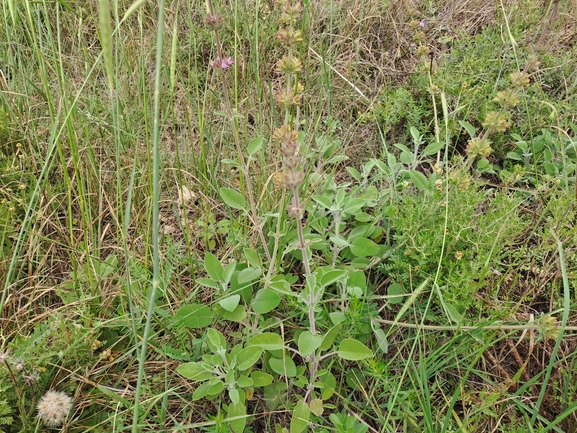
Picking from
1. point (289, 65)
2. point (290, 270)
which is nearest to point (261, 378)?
point (290, 270)

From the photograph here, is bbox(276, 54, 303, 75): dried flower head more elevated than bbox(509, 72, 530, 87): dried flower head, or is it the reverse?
bbox(276, 54, 303, 75): dried flower head

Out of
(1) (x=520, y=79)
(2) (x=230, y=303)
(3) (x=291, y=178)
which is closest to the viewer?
(3) (x=291, y=178)

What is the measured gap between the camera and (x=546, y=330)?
1.12 metres

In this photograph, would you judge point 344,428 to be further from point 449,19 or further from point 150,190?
point 449,19

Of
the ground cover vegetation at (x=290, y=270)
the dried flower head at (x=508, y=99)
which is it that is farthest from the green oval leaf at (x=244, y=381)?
A: the dried flower head at (x=508, y=99)

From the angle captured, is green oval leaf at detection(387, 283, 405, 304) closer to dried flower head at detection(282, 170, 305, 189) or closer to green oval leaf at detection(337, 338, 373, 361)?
green oval leaf at detection(337, 338, 373, 361)

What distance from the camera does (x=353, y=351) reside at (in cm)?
112

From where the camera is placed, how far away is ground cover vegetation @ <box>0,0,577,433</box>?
1162 mm

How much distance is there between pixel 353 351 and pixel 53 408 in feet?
2.51

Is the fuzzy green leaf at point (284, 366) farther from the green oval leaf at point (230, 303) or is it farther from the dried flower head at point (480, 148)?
the dried flower head at point (480, 148)

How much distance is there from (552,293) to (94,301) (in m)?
1.43

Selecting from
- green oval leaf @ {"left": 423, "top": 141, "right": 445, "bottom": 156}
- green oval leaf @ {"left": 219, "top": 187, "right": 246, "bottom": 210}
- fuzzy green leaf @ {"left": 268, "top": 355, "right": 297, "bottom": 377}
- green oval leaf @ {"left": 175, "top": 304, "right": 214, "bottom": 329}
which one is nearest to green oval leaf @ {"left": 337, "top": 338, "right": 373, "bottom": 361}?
fuzzy green leaf @ {"left": 268, "top": 355, "right": 297, "bottom": 377}

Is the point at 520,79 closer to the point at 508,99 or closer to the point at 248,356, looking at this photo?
the point at 508,99

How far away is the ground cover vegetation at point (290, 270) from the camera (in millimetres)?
1162
